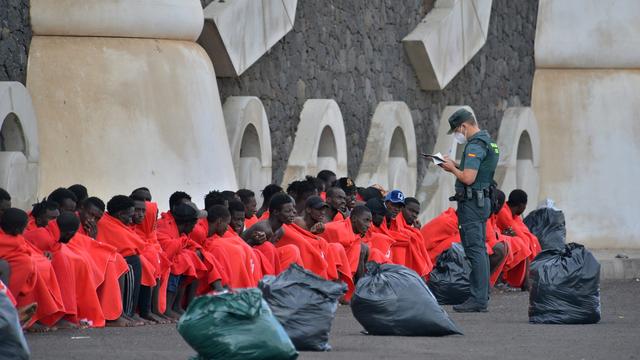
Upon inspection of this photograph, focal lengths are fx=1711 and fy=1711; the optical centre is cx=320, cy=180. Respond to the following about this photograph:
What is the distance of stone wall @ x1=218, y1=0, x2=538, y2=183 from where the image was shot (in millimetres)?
16922

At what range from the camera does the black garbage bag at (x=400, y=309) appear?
10.1m

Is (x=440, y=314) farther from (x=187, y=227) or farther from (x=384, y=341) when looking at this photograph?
(x=187, y=227)

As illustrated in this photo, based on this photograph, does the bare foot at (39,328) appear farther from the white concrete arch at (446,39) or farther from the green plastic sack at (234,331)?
the white concrete arch at (446,39)

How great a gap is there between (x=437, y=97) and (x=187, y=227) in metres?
10.4

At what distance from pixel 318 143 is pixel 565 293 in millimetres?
5987

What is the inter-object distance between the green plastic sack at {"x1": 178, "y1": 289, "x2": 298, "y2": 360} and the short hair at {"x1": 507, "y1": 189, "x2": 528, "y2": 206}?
772cm

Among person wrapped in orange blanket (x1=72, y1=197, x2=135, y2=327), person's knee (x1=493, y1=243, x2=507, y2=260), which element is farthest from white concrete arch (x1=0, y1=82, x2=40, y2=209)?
person's knee (x1=493, y1=243, x2=507, y2=260)

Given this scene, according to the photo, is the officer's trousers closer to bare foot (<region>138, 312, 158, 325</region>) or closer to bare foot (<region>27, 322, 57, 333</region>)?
bare foot (<region>138, 312, 158, 325</region>)

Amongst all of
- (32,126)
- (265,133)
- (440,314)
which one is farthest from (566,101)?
(440,314)

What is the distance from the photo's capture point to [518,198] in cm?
1556

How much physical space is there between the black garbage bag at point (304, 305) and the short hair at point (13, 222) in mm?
1567

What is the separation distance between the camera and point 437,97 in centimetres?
2144

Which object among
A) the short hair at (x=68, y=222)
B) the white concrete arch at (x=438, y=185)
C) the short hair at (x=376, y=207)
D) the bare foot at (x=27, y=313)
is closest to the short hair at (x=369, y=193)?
the short hair at (x=376, y=207)

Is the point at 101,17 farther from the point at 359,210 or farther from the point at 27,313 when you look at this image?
the point at 27,313
